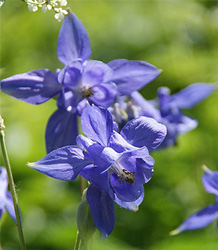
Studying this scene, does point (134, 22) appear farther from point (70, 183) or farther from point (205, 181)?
point (205, 181)

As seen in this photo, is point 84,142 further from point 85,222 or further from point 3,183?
point 3,183

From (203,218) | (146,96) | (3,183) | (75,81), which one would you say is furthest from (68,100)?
(146,96)

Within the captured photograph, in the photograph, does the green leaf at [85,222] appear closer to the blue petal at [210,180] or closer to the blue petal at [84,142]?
the blue petal at [84,142]

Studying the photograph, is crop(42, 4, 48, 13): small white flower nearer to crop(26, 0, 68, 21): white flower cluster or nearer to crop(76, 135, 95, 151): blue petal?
crop(26, 0, 68, 21): white flower cluster

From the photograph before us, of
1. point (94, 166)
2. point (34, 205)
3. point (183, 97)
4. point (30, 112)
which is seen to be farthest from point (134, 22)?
point (94, 166)

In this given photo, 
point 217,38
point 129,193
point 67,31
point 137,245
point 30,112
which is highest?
point 67,31

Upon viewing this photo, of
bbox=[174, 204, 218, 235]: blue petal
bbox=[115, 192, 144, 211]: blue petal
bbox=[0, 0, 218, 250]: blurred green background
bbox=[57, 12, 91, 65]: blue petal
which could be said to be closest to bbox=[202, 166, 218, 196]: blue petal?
bbox=[174, 204, 218, 235]: blue petal

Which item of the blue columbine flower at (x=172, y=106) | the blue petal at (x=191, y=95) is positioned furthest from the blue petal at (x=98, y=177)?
the blue petal at (x=191, y=95)
